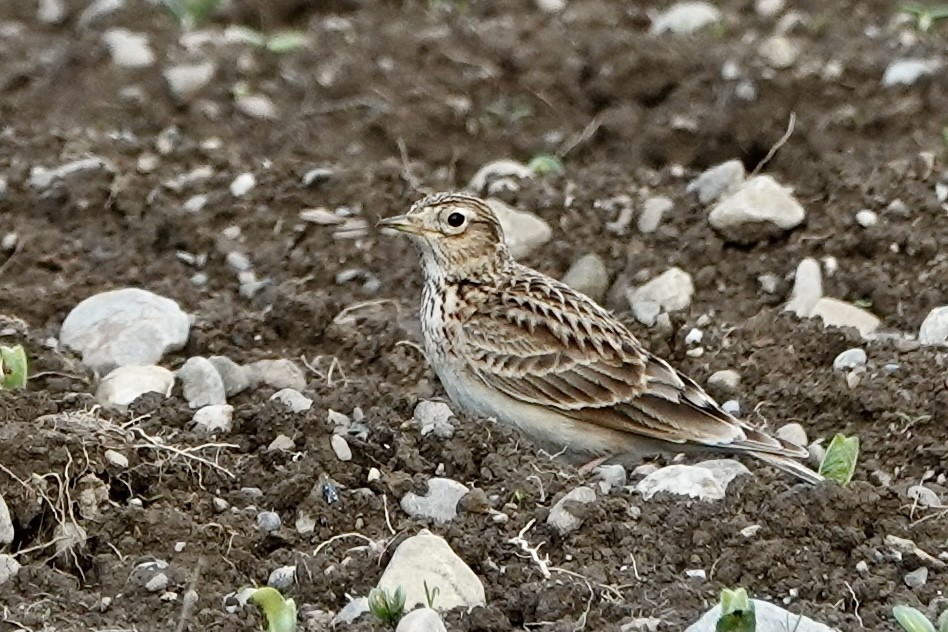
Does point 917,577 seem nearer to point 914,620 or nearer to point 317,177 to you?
point 914,620

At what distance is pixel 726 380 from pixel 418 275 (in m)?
1.89

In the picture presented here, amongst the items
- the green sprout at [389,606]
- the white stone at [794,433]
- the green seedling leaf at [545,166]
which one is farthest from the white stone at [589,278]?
the green sprout at [389,606]

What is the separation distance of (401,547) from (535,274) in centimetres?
290

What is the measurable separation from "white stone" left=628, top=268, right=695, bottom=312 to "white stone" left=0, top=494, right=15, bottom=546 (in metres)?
3.76

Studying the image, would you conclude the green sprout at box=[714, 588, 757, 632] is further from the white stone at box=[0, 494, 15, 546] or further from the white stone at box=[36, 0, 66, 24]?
the white stone at box=[36, 0, 66, 24]

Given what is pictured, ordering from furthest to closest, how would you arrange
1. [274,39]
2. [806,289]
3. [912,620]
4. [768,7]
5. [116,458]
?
[768,7]
[274,39]
[806,289]
[116,458]
[912,620]

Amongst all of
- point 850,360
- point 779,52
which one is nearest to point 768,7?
point 779,52

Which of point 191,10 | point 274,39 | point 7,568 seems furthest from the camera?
point 191,10

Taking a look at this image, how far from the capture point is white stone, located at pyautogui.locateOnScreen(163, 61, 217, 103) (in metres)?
12.0

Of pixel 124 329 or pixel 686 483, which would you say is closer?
pixel 686 483

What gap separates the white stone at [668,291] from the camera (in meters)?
9.06

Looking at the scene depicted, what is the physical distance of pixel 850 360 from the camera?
8.25m

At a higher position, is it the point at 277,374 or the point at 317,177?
the point at 277,374

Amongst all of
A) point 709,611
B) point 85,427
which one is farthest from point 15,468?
point 709,611
